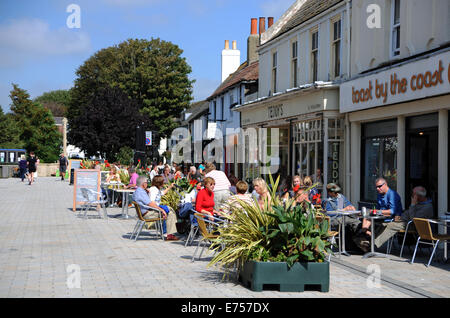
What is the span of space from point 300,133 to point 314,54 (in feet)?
Answer: 9.30

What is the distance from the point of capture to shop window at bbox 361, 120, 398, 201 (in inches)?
592

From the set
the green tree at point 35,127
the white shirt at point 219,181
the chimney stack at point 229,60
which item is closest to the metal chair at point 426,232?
the white shirt at point 219,181

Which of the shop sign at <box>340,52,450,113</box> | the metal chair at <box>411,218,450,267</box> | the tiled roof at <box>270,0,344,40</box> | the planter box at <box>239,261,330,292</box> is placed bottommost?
the planter box at <box>239,261,330,292</box>

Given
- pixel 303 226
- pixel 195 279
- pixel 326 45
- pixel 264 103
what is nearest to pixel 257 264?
pixel 303 226

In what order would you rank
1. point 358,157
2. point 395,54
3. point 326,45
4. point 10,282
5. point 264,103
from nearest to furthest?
point 10,282 → point 395,54 → point 358,157 → point 326,45 → point 264,103

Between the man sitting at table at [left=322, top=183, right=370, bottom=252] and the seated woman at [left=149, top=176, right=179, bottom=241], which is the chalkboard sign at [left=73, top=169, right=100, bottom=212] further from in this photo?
the man sitting at table at [left=322, top=183, right=370, bottom=252]

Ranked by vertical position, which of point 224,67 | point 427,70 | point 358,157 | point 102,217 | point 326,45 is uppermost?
point 224,67

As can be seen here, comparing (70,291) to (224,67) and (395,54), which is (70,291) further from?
(224,67)

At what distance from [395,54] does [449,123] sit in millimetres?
3397

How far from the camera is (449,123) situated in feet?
40.4

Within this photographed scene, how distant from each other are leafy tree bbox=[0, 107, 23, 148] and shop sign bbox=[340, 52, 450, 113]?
166 ft

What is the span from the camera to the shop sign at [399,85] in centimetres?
1206

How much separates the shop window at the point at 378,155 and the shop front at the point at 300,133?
4.17ft

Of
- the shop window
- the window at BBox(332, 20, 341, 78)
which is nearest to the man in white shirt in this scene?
the shop window
